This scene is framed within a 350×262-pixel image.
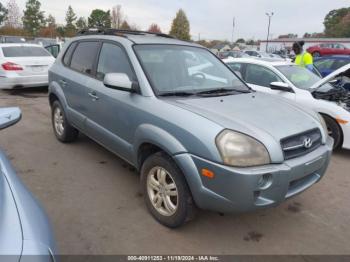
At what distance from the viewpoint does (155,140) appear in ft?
9.32

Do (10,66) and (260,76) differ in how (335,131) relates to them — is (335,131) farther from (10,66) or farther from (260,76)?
(10,66)

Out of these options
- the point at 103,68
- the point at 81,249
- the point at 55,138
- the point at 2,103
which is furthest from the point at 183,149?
the point at 2,103

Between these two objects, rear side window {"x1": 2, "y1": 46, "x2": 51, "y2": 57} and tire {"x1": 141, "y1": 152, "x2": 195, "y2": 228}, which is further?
rear side window {"x1": 2, "y1": 46, "x2": 51, "y2": 57}

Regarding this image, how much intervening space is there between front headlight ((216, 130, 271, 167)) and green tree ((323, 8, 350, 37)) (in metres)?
84.3

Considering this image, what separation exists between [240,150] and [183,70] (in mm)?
1457

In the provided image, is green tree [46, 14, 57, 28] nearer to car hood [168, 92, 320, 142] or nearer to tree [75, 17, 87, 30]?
tree [75, 17, 87, 30]

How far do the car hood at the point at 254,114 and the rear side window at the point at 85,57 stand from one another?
170 centimetres

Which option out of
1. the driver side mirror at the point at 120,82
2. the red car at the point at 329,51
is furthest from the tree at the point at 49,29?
the driver side mirror at the point at 120,82

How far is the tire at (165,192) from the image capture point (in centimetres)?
272

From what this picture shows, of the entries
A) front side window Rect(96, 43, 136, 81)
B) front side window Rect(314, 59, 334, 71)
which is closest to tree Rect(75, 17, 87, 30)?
front side window Rect(314, 59, 334, 71)

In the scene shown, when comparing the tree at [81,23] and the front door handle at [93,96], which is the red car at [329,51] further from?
the tree at [81,23]

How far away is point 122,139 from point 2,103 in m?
6.30

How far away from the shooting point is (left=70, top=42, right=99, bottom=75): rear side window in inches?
164

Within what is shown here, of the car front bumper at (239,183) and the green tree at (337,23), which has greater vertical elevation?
the green tree at (337,23)
